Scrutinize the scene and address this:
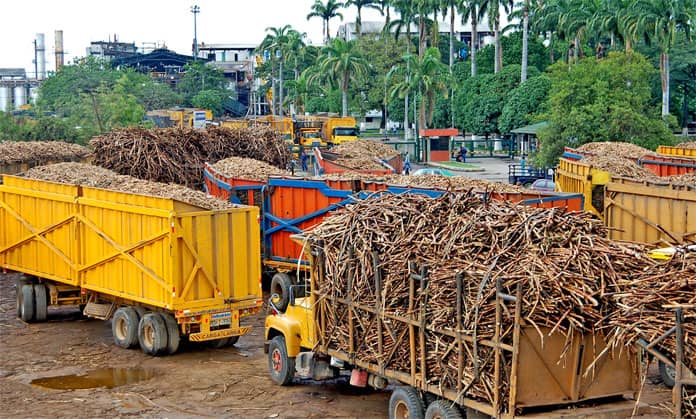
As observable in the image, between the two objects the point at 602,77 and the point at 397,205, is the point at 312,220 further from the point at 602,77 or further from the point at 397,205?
the point at 602,77

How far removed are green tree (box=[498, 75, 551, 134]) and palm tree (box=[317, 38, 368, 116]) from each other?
15998 millimetres

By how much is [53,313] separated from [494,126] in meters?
64.6

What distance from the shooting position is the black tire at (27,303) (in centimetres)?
2186

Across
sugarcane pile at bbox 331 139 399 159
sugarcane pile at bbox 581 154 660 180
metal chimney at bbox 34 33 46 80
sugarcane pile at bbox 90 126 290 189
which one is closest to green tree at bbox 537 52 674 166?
sugarcane pile at bbox 331 139 399 159

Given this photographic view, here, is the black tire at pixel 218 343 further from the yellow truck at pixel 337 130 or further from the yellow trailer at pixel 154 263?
the yellow truck at pixel 337 130

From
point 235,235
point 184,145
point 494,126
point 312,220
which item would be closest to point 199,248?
point 235,235

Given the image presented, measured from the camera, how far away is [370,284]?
44.8 feet

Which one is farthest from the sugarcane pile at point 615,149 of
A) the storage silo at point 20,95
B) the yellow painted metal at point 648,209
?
the storage silo at point 20,95

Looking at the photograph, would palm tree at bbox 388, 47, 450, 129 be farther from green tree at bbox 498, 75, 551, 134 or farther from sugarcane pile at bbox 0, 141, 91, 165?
sugarcane pile at bbox 0, 141, 91, 165

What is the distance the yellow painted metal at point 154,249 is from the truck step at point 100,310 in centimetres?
44

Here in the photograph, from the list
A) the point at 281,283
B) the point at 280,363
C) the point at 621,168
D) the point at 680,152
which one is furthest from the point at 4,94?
the point at 280,363

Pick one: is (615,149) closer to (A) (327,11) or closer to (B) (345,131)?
(B) (345,131)

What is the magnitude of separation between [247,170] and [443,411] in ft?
52.9

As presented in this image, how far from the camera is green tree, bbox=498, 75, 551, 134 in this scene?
76.0 meters
